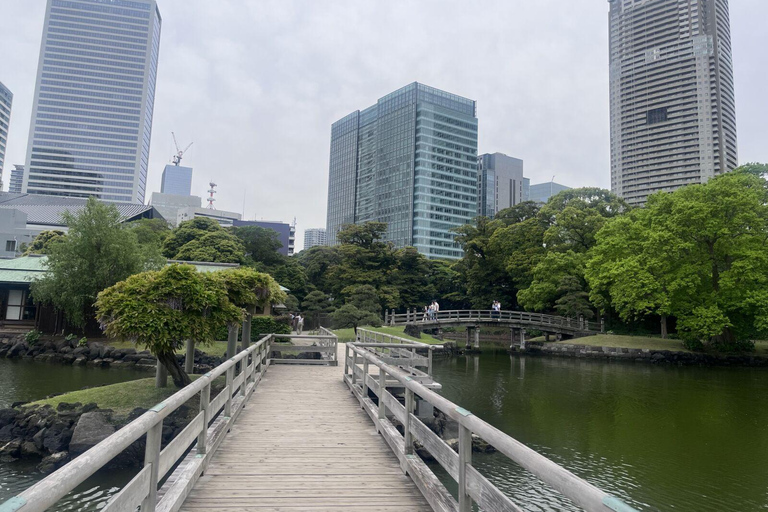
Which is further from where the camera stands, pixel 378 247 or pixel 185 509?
pixel 378 247

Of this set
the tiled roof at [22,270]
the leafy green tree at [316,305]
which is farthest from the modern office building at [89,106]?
the leafy green tree at [316,305]

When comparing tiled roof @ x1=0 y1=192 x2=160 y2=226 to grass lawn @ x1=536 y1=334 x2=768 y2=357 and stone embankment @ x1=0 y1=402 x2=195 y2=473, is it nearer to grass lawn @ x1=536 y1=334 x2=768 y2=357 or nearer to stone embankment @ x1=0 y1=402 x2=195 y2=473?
Result: grass lawn @ x1=536 y1=334 x2=768 y2=357

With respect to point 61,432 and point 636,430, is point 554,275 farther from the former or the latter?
point 61,432

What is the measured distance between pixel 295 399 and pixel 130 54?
515 feet

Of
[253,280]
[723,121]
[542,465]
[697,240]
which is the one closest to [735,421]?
[253,280]

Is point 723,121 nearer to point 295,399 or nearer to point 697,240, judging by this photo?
point 697,240

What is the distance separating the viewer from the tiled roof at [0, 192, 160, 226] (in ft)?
232

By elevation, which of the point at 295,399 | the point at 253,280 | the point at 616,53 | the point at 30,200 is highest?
the point at 616,53

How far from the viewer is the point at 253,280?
13.0 metres

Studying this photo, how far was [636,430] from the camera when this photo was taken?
12844 millimetres

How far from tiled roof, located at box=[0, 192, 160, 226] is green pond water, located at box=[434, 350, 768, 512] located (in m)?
58.5

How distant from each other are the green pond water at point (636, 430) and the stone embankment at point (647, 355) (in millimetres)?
3373

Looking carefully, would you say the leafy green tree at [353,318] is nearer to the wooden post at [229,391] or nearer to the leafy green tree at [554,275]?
the leafy green tree at [554,275]

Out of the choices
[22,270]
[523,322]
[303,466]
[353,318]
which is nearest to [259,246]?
[353,318]
